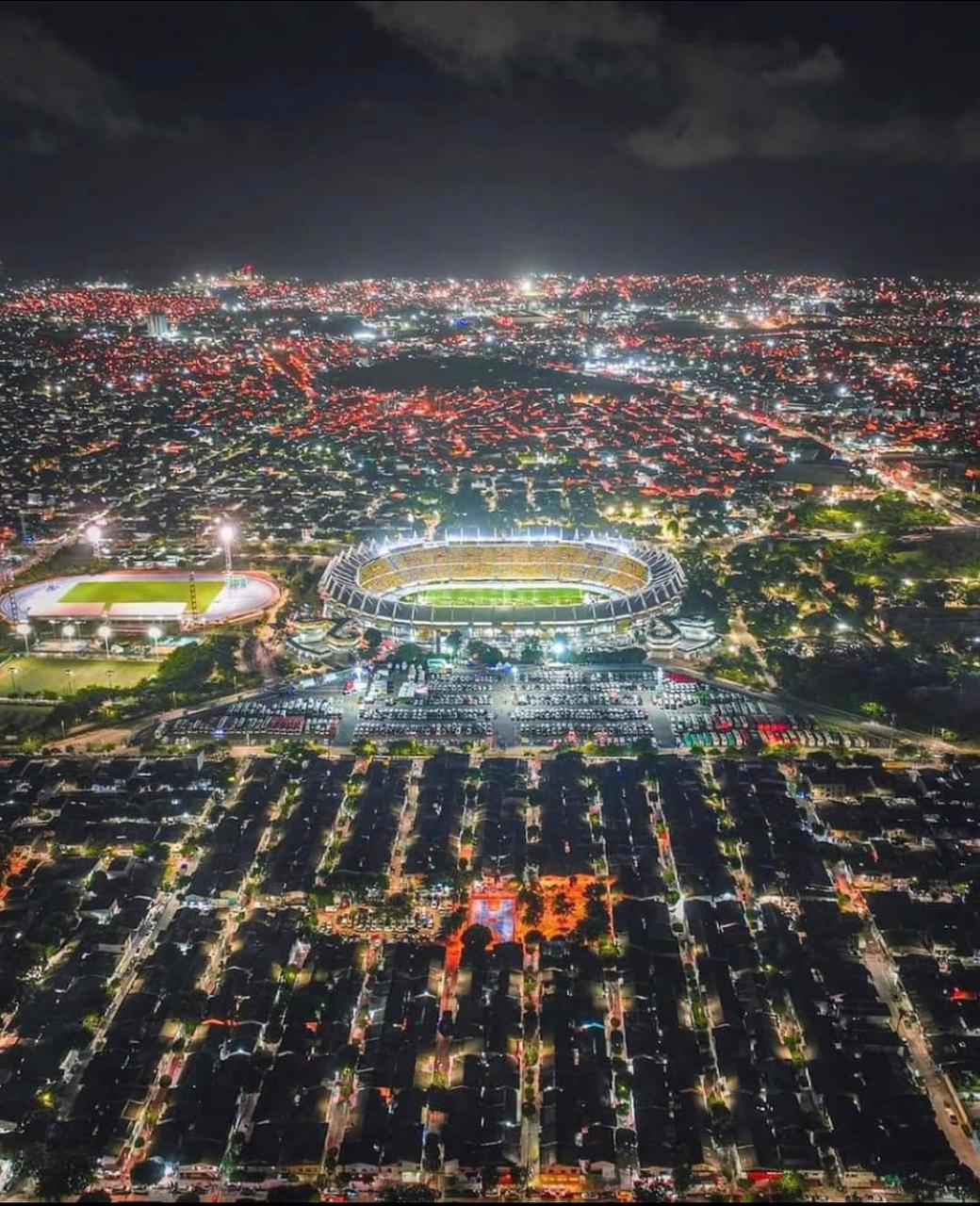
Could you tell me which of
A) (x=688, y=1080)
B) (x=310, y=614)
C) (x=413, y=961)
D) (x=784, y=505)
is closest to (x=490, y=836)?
(x=413, y=961)

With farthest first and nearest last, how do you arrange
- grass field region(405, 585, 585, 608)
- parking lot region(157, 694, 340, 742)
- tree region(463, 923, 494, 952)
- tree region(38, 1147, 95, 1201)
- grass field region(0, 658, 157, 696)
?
grass field region(405, 585, 585, 608) → grass field region(0, 658, 157, 696) → parking lot region(157, 694, 340, 742) → tree region(463, 923, 494, 952) → tree region(38, 1147, 95, 1201)

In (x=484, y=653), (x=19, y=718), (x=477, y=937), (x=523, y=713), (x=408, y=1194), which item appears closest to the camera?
(x=408, y=1194)

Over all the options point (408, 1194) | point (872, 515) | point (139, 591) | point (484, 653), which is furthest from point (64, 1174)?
point (872, 515)

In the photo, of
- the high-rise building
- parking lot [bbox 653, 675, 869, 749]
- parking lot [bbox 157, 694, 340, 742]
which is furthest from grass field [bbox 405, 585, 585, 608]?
the high-rise building

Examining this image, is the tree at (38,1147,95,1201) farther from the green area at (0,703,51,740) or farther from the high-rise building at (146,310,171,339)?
the high-rise building at (146,310,171,339)

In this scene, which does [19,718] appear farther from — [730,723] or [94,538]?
[730,723]

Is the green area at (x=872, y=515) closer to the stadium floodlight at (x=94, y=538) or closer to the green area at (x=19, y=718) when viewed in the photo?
the stadium floodlight at (x=94, y=538)

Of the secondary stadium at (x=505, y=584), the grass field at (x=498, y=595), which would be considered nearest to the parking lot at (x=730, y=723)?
the secondary stadium at (x=505, y=584)
